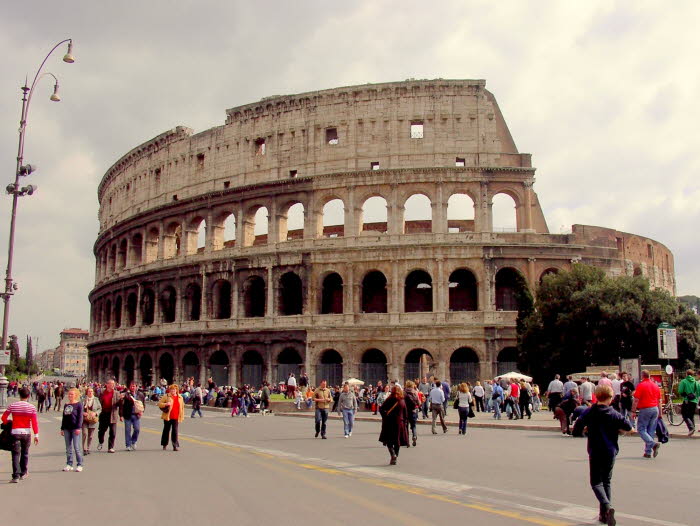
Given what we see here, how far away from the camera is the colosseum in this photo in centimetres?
3775

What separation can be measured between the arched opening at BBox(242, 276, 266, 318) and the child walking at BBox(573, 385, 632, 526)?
3523cm

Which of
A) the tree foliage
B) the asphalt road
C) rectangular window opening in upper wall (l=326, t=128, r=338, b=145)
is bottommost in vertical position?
Result: the asphalt road

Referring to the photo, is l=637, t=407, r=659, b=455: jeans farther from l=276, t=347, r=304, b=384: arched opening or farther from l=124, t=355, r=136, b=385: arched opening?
l=124, t=355, r=136, b=385: arched opening

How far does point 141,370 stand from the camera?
47281 mm

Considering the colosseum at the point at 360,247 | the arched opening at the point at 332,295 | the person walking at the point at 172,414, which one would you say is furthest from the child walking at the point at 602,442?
the arched opening at the point at 332,295

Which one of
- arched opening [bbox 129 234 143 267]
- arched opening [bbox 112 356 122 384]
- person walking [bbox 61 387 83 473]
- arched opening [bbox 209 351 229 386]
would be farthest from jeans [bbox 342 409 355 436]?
arched opening [bbox 112 356 122 384]

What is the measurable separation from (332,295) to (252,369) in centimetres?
613

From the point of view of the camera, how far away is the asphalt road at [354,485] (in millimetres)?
7734

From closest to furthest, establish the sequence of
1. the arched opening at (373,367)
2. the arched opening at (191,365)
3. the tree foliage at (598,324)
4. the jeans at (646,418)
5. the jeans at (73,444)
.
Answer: the jeans at (73,444) < the jeans at (646,418) < the tree foliage at (598,324) < the arched opening at (373,367) < the arched opening at (191,365)

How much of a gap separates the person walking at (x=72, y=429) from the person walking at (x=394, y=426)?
4.96m

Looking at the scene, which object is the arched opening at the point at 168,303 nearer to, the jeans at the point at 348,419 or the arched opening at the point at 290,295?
the arched opening at the point at 290,295

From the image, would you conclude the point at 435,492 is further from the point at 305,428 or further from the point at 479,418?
the point at 479,418

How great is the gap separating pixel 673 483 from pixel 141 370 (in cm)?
4183

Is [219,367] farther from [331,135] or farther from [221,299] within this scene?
[331,135]
